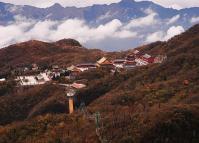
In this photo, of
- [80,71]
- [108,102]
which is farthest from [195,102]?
[80,71]

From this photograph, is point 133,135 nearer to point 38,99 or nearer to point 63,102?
point 63,102

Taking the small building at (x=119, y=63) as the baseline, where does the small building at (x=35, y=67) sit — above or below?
below

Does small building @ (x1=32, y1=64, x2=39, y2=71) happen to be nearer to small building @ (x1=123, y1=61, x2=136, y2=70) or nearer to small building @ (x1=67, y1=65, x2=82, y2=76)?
small building @ (x1=67, y1=65, x2=82, y2=76)

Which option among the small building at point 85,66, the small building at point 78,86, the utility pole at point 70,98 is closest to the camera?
the utility pole at point 70,98

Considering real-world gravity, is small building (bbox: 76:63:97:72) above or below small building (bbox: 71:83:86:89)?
above

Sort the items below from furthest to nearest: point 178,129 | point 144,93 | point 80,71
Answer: point 80,71 → point 144,93 → point 178,129

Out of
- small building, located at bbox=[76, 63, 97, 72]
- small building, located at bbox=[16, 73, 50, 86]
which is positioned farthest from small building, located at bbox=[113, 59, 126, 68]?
small building, located at bbox=[16, 73, 50, 86]

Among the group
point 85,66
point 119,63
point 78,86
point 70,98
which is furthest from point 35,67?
point 70,98

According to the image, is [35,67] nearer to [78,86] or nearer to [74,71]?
[74,71]

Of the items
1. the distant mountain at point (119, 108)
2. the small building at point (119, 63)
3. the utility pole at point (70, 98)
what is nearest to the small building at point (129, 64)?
the small building at point (119, 63)

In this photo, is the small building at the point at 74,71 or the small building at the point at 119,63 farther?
the small building at the point at 119,63

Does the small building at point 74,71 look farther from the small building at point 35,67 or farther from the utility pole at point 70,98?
the utility pole at point 70,98
